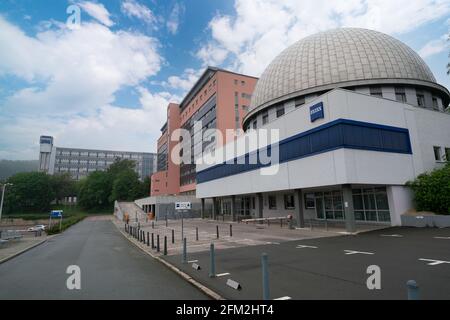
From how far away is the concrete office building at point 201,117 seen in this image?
192 feet

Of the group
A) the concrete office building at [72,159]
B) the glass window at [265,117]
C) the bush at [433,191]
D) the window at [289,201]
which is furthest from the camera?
the concrete office building at [72,159]

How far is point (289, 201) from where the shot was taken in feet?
101

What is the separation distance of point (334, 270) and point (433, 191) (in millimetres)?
17069

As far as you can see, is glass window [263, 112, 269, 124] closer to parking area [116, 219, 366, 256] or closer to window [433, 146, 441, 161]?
parking area [116, 219, 366, 256]

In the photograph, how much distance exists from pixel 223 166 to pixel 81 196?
2938 inches

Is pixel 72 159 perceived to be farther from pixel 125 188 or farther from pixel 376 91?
pixel 376 91

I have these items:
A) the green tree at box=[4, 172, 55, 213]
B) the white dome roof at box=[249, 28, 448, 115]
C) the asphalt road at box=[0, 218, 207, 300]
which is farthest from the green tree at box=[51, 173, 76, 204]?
the asphalt road at box=[0, 218, 207, 300]

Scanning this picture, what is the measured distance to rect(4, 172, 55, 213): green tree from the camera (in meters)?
84.4

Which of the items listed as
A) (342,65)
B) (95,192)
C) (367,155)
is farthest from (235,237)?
(95,192)

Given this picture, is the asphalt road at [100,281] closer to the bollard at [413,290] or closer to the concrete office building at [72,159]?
the bollard at [413,290]

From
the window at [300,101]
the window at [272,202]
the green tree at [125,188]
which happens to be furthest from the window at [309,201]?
the green tree at [125,188]

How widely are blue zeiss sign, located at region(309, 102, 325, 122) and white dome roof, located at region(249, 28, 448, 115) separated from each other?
911 centimetres

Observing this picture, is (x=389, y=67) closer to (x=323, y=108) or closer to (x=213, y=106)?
(x=323, y=108)

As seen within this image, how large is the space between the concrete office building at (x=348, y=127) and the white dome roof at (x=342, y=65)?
0.36ft
